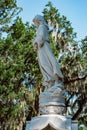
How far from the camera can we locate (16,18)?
1590cm

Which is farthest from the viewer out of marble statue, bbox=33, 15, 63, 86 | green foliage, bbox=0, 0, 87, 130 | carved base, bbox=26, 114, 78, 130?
green foliage, bbox=0, 0, 87, 130

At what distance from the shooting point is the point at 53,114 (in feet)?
18.4

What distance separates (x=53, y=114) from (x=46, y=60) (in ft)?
3.31

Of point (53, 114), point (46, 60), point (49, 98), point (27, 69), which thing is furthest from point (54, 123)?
point (27, 69)

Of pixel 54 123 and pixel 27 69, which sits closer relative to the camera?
pixel 54 123

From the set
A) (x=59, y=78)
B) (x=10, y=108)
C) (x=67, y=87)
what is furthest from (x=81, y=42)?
(x=59, y=78)

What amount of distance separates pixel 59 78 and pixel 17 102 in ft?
30.0

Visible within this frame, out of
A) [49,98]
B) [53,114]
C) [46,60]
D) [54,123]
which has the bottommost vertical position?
[54,123]

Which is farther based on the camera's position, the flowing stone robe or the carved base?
the flowing stone robe

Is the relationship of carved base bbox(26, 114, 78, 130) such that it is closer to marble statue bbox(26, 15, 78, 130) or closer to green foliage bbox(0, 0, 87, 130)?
marble statue bbox(26, 15, 78, 130)

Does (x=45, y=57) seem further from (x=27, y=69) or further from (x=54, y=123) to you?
(x=27, y=69)

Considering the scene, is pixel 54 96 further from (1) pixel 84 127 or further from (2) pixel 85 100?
(1) pixel 84 127

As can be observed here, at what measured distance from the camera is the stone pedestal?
5473 mm

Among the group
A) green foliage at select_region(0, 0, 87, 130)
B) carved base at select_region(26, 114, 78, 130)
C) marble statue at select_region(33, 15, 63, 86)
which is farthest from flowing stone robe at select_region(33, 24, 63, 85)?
green foliage at select_region(0, 0, 87, 130)
